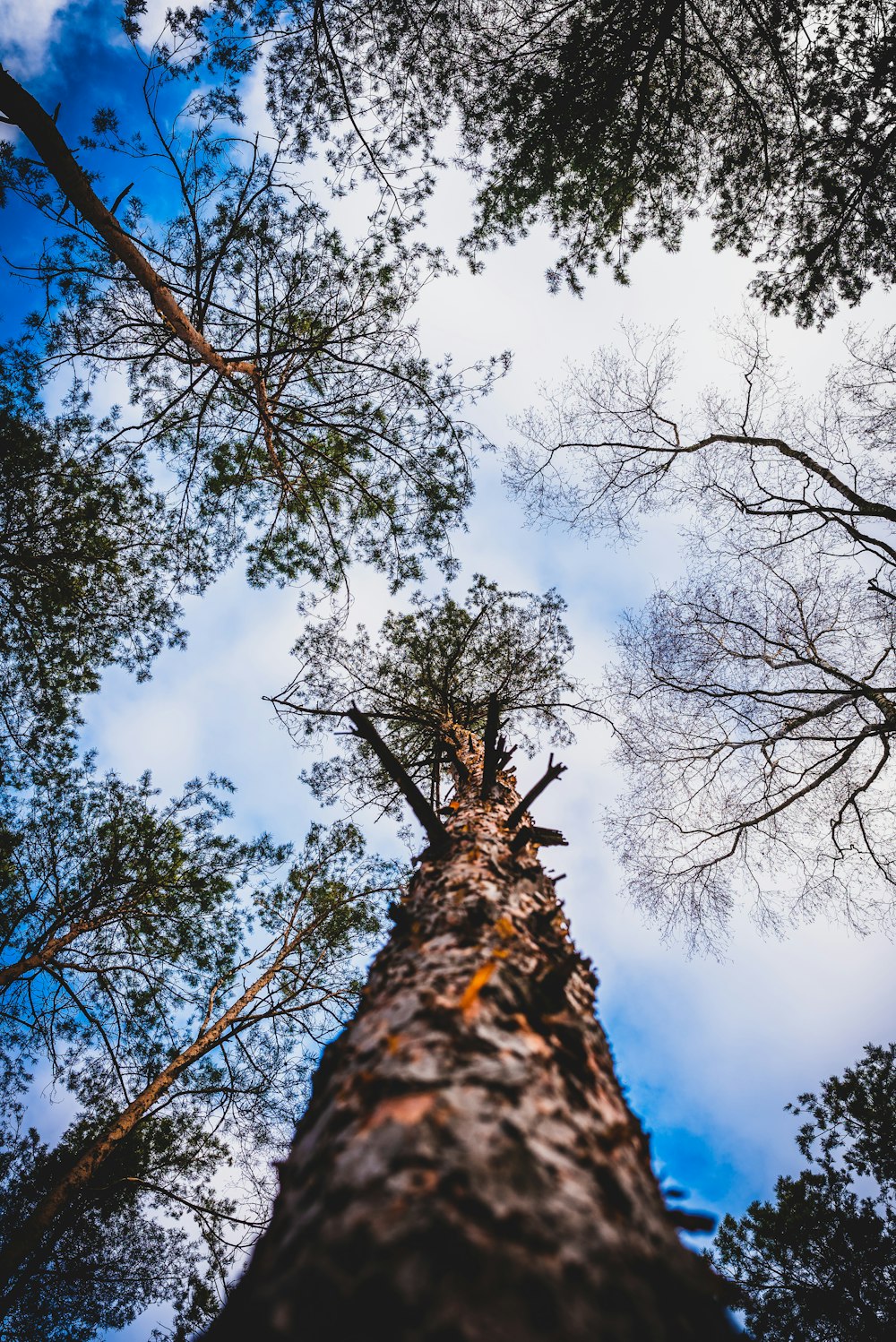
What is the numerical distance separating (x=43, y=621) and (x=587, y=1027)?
8.94m

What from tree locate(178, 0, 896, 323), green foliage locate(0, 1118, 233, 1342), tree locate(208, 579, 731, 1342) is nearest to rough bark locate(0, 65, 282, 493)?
tree locate(178, 0, 896, 323)

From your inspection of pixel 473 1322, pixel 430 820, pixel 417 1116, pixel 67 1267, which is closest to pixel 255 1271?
pixel 417 1116

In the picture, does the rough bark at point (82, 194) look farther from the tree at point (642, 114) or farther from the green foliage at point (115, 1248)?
the green foliage at point (115, 1248)

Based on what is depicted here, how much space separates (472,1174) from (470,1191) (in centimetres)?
4

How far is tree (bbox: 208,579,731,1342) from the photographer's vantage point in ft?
2.64

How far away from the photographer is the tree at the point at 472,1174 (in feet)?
2.64

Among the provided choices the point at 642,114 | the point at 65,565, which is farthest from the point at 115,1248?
the point at 642,114

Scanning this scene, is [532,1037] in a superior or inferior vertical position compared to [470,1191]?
superior

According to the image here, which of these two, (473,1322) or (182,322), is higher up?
(182,322)

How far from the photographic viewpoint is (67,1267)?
25.2 ft

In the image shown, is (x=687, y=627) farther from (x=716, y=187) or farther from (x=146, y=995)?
(x=146, y=995)

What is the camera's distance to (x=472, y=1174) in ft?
3.24

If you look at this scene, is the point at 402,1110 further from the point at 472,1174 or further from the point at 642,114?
the point at 642,114

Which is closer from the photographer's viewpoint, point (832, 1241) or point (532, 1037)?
point (532, 1037)
